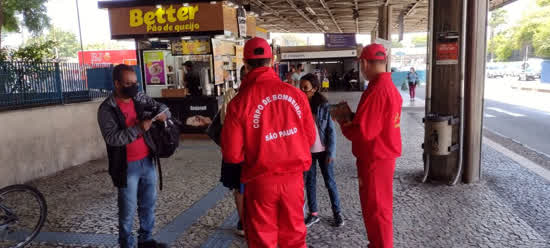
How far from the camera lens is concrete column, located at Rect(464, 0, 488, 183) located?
5555 mm

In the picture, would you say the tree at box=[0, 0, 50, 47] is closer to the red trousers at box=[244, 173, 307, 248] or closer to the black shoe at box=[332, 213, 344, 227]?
the black shoe at box=[332, 213, 344, 227]

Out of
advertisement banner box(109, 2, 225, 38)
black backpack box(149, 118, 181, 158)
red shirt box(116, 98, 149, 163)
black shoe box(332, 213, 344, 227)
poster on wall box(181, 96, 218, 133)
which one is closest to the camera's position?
red shirt box(116, 98, 149, 163)

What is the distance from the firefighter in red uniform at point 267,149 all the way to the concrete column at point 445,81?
13.0 ft

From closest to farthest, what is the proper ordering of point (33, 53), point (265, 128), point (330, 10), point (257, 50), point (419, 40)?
point (265, 128) → point (257, 50) → point (33, 53) → point (330, 10) → point (419, 40)

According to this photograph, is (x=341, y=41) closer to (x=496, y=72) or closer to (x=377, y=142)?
(x=377, y=142)

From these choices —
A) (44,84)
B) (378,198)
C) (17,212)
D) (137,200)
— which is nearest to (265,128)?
(378,198)

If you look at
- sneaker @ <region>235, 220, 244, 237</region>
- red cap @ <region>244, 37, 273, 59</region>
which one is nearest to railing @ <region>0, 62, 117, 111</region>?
sneaker @ <region>235, 220, 244, 237</region>

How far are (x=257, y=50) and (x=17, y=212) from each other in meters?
3.23

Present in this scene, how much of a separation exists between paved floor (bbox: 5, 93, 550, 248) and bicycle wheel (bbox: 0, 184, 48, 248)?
0.16m

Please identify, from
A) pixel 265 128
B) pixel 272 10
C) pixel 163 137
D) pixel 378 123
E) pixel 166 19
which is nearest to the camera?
pixel 265 128

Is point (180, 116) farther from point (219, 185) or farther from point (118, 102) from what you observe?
point (118, 102)

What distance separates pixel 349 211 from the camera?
4.75 m

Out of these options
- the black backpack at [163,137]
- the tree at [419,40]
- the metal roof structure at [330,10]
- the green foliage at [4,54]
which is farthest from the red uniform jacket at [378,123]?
the tree at [419,40]

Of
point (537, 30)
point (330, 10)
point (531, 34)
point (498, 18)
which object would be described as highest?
point (498, 18)
